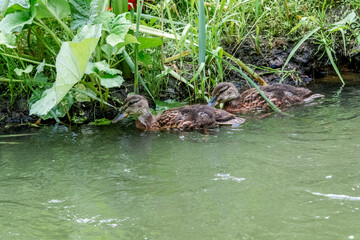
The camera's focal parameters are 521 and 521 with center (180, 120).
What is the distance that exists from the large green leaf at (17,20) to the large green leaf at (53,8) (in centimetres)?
9

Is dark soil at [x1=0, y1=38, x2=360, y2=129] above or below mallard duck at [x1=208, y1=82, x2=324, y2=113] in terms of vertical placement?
above

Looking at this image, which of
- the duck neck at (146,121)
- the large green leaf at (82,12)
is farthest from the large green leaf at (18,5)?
the duck neck at (146,121)

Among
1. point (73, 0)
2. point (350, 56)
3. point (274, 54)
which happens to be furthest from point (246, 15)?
point (73, 0)

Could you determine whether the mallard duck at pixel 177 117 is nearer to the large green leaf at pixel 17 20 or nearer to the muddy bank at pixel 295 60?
the large green leaf at pixel 17 20

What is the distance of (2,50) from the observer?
5.74 metres

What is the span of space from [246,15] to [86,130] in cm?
351

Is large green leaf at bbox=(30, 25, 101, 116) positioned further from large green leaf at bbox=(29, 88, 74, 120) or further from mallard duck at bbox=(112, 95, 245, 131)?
mallard duck at bbox=(112, 95, 245, 131)

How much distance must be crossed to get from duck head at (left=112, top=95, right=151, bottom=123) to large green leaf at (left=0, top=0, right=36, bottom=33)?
153cm

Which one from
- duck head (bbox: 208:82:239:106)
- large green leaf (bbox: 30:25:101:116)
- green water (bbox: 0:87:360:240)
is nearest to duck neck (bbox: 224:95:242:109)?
duck head (bbox: 208:82:239:106)

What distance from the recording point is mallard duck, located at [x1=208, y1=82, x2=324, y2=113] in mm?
6555

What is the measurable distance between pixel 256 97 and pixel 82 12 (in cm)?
250

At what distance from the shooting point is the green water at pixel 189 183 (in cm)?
300

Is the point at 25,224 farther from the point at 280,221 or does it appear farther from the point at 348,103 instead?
the point at 348,103

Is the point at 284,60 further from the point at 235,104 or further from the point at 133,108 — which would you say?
the point at 133,108
